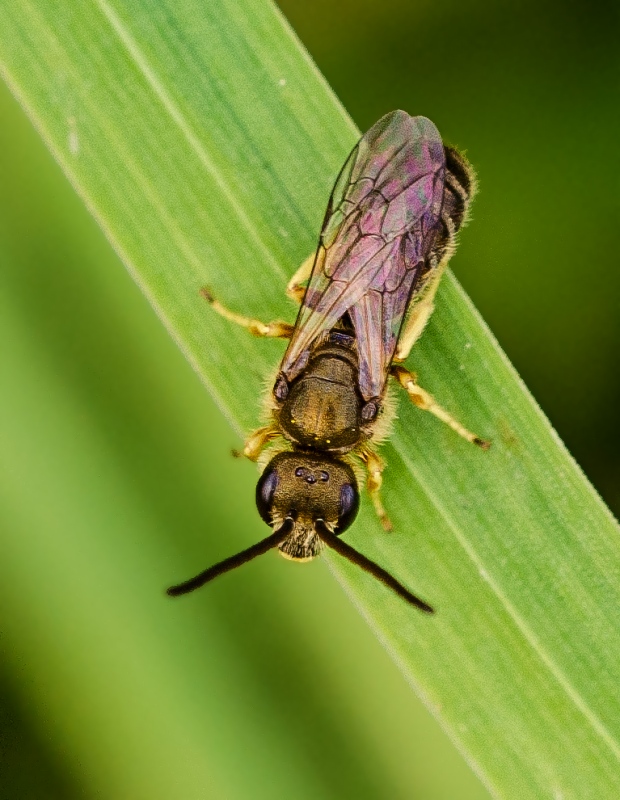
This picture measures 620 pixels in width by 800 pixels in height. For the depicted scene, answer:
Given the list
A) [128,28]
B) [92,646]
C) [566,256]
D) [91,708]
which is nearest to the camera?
[128,28]

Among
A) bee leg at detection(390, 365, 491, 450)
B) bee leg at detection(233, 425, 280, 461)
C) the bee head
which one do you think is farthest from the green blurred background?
bee leg at detection(390, 365, 491, 450)

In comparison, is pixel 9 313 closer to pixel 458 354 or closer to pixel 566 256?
pixel 458 354

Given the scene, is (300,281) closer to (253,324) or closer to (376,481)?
(253,324)

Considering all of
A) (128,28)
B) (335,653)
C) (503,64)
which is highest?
(128,28)

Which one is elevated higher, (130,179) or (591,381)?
(130,179)

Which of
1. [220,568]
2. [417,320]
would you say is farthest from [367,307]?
[220,568]

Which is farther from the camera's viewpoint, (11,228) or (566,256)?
(566,256)

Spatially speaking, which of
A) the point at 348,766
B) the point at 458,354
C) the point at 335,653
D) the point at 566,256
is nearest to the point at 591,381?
the point at 566,256
